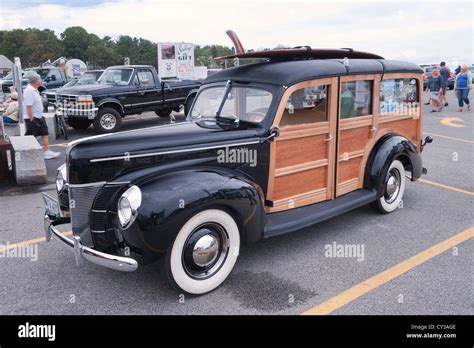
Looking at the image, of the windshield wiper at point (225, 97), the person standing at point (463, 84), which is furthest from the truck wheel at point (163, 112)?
the person standing at point (463, 84)

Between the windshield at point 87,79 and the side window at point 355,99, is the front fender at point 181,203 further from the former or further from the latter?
the windshield at point 87,79

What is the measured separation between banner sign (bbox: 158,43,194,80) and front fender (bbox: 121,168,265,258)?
63.3ft

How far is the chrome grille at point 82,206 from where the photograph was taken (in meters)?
3.48

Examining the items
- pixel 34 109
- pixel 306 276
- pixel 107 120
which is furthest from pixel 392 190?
pixel 107 120

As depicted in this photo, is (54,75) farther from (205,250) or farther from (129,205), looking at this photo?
(205,250)

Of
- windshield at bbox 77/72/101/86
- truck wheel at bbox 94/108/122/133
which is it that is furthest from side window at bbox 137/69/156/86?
windshield at bbox 77/72/101/86

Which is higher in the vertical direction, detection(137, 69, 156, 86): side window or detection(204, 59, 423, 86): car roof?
detection(137, 69, 156, 86): side window

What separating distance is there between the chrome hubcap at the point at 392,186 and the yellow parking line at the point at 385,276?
3.16 feet

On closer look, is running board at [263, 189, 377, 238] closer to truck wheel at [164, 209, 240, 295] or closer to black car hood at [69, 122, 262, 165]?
truck wheel at [164, 209, 240, 295]

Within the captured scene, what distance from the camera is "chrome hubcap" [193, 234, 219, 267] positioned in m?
3.47

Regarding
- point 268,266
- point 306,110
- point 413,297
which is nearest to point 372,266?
point 413,297

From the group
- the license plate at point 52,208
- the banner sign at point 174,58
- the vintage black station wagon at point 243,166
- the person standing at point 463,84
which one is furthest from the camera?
the banner sign at point 174,58

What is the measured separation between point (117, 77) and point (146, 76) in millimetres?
842
